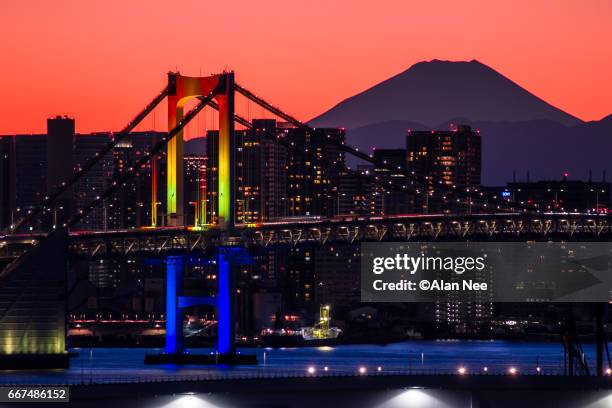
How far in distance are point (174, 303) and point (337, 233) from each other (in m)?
7.93

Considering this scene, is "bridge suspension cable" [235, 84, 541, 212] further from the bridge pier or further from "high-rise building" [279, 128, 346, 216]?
"high-rise building" [279, 128, 346, 216]

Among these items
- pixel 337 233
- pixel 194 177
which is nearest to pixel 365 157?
pixel 337 233

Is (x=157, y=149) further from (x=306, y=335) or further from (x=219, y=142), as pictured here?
(x=306, y=335)

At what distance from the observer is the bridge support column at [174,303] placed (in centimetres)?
6950

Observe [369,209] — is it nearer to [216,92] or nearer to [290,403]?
[216,92]

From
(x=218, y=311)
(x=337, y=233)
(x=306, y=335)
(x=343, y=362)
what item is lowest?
(x=343, y=362)

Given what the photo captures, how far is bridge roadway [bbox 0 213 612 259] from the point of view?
69812mm

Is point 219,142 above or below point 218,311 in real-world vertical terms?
above

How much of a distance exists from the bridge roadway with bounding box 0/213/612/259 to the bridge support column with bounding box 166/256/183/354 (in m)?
0.79

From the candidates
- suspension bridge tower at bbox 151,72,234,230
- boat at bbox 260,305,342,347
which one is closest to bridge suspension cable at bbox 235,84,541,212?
suspension bridge tower at bbox 151,72,234,230

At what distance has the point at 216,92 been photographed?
6806 centimetres

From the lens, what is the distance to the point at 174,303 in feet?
232

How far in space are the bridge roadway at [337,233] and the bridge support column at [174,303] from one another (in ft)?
2.58

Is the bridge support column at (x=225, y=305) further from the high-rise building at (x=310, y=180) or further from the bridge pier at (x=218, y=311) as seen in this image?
the high-rise building at (x=310, y=180)
